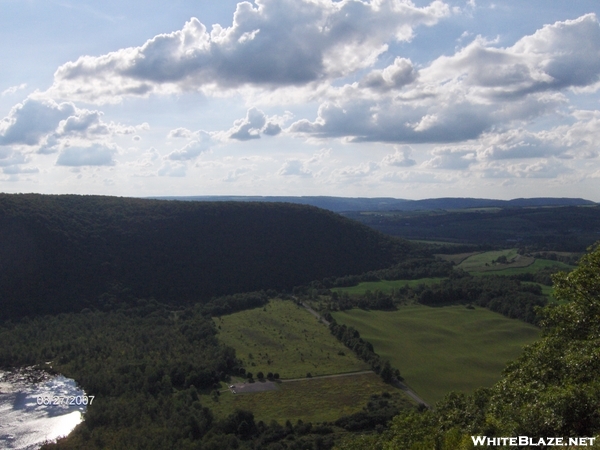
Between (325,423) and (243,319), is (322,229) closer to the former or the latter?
(243,319)

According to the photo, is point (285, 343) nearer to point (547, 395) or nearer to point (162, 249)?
point (162, 249)

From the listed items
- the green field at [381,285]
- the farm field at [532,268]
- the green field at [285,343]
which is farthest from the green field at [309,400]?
the farm field at [532,268]

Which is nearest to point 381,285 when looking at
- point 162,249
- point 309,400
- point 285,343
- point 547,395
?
point 285,343

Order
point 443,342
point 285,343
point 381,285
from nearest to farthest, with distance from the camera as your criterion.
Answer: point 285,343, point 443,342, point 381,285

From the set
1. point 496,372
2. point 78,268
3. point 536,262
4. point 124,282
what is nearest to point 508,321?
point 496,372

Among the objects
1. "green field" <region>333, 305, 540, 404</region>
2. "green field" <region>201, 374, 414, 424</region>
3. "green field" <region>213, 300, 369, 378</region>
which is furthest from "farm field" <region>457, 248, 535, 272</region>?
"green field" <region>201, 374, 414, 424</region>
